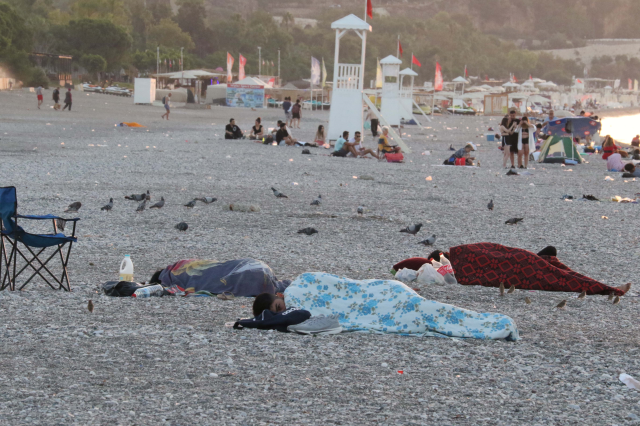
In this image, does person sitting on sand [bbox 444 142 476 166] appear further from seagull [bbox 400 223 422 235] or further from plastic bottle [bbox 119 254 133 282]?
plastic bottle [bbox 119 254 133 282]

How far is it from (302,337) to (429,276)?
1938 mm

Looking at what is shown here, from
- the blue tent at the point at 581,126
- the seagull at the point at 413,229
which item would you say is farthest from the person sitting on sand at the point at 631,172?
the seagull at the point at 413,229

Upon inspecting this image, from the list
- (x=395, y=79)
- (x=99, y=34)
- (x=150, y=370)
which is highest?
(x=99, y=34)

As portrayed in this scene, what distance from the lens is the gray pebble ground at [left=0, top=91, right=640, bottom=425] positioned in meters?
3.63

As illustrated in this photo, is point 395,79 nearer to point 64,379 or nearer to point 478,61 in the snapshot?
point 64,379

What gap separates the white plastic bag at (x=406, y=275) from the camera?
645cm

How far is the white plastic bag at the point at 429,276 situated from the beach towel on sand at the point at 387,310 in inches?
50.3

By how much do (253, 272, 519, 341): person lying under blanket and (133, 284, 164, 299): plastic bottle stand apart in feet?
3.38

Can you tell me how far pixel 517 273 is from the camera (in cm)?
632

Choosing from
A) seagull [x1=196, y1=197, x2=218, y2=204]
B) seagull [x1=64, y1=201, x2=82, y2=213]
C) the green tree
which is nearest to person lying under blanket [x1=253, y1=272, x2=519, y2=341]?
seagull [x1=64, y1=201, x2=82, y2=213]

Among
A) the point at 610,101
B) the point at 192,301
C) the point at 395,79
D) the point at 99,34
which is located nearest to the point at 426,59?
the point at 610,101

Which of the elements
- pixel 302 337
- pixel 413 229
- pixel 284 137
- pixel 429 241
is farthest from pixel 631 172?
pixel 302 337

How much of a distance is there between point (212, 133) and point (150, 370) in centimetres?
2395

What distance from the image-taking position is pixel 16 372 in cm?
396
